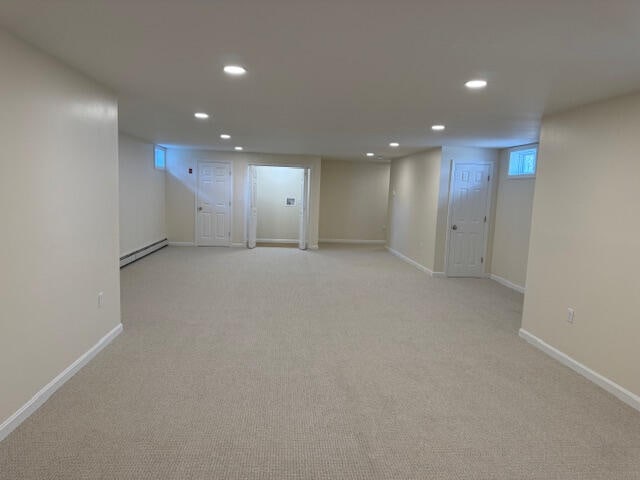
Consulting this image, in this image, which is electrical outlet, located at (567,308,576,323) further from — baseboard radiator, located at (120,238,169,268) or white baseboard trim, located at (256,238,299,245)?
white baseboard trim, located at (256,238,299,245)

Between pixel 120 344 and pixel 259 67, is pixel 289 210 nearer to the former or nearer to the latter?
pixel 120 344

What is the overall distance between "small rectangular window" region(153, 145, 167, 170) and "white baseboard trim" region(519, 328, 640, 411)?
755cm

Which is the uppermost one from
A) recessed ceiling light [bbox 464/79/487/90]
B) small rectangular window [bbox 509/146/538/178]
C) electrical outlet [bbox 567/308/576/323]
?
recessed ceiling light [bbox 464/79/487/90]

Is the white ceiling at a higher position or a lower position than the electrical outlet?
higher

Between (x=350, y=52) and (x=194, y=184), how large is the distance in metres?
7.81

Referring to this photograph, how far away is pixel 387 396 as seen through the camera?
299 cm

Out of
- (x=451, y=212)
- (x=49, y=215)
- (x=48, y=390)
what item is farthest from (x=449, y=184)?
(x=48, y=390)

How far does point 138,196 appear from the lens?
776 centimetres

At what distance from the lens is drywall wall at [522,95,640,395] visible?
10.1 feet

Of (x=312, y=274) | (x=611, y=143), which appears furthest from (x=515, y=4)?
(x=312, y=274)

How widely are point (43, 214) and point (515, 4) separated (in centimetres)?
291

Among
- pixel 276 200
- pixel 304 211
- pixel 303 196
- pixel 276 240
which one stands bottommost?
pixel 276 240

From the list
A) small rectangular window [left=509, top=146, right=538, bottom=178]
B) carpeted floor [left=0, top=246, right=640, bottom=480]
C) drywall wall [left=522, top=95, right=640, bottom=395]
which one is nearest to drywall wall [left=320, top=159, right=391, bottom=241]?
small rectangular window [left=509, top=146, right=538, bottom=178]

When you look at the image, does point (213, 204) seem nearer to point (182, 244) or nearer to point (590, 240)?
point (182, 244)
